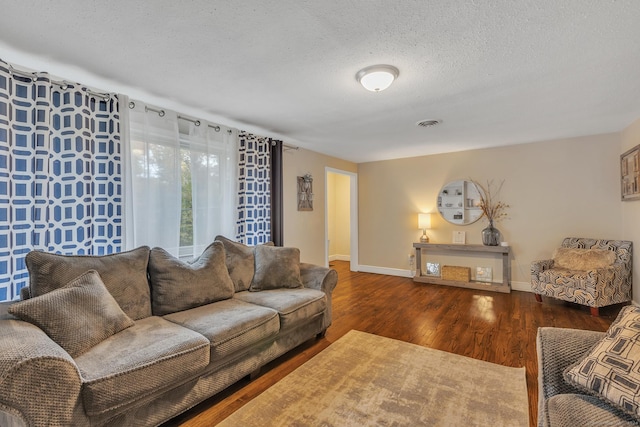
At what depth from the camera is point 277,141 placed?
3998 mm

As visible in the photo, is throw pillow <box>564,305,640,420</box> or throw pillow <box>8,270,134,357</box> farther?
throw pillow <box>8,270,134,357</box>

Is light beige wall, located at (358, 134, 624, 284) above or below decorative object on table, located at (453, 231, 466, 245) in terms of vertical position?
above

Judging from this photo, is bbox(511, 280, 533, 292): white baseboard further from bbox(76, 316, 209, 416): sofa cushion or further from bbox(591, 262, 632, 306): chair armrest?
bbox(76, 316, 209, 416): sofa cushion

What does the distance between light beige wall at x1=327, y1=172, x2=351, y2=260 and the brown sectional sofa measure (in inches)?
177

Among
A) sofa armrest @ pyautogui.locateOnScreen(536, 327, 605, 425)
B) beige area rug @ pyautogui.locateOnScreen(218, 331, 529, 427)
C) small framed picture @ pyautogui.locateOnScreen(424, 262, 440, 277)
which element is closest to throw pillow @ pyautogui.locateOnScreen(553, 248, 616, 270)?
small framed picture @ pyautogui.locateOnScreen(424, 262, 440, 277)

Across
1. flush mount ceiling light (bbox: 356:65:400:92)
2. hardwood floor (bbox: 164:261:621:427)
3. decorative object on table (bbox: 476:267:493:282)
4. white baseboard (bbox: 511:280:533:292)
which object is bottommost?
hardwood floor (bbox: 164:261:621:427)

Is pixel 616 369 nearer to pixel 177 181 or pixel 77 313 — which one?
pixel 77 313

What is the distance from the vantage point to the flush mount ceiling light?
2074 millimetres

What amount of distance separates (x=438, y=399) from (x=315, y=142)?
3.34 m

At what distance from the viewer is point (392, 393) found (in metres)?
1.96

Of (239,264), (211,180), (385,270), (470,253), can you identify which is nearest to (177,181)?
(211,180)

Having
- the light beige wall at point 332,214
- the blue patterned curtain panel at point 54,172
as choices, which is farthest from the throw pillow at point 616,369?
the light beige wall at point 332,214

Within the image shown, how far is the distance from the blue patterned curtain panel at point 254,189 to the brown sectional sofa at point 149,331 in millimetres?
665

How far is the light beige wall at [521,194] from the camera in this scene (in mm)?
3969
